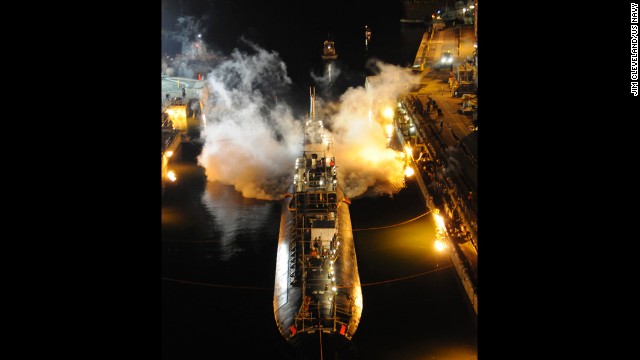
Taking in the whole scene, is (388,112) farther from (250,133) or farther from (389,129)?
(250,133)

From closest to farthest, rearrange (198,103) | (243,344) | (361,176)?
(243,344) → (361,176) → (198,103)

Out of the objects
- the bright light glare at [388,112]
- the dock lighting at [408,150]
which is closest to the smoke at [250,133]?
the bright light glare at [388,112]

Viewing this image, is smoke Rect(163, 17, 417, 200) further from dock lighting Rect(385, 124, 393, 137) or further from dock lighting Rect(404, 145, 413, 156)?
dock lighting Rect(404, 145, 413, 156)

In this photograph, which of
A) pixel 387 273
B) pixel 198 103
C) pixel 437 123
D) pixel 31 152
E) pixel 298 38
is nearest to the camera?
pixel 31 152

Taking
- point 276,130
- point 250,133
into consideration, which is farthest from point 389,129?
point 250,133

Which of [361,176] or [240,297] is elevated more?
[361,176]

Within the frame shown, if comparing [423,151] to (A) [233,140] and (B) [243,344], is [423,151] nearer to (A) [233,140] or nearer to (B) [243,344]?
(A) [233,140]
